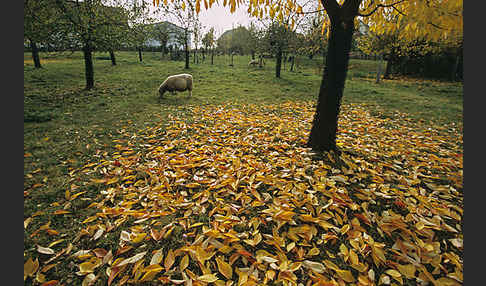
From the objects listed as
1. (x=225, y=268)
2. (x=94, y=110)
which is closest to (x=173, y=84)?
(x=94, y=110)

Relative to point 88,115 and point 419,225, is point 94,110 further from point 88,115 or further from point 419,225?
point 419,225

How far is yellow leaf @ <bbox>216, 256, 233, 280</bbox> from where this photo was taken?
1.76m

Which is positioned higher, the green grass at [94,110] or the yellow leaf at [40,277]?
the green grass at [94,110]

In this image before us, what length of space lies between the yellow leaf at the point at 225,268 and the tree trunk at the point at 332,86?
287cm

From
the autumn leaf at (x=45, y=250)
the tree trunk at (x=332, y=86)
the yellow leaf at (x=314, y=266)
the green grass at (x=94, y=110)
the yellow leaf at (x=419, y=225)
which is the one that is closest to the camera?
the yellow leaf at (x=314, y=266)

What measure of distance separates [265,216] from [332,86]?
2684mm

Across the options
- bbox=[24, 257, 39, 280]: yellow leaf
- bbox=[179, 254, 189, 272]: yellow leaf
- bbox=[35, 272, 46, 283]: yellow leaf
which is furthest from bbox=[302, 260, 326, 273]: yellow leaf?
bbox=[24, 257, 39, 280]: yellow leaf

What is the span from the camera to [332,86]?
353 cm

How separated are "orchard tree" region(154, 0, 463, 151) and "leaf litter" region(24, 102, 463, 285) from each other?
733 millimetres

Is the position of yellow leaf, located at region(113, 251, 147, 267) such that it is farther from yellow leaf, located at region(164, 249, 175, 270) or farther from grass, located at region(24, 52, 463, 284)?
grass, located at region(24, 52, 463, 284)

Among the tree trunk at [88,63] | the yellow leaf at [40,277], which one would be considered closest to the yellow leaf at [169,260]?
the yellow leaf at [40,277]

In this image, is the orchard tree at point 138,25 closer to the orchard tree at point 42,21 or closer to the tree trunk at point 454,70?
the orchard tree at point 42,21

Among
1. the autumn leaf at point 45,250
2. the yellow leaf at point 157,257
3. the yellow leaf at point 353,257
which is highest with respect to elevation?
the yellow leaf at point 353,257

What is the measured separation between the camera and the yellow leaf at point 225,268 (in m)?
1.76
